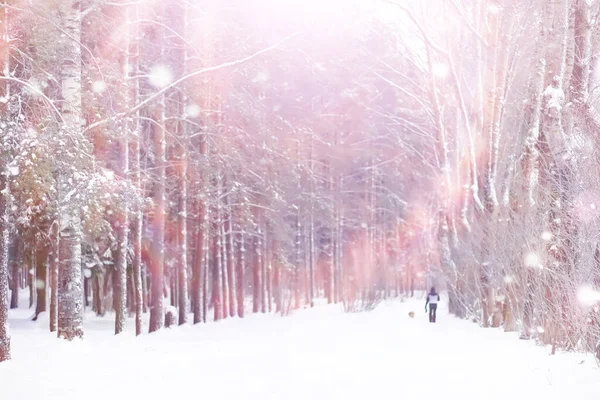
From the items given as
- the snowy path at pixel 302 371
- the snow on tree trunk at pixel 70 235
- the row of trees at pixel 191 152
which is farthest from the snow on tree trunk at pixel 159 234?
the snow on tree trunk at pixel 70 235

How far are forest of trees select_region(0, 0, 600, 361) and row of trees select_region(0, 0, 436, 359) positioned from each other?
0.26 ft

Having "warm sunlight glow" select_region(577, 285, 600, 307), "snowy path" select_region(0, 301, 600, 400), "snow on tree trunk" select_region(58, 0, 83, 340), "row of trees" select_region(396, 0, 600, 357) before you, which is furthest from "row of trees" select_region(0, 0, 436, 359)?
"warm sunlight glow" select_region(577, 285, 600, 307)

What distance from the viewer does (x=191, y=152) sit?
19.8 meters

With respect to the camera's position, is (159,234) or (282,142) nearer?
(159,234)

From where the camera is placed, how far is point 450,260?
2291cm

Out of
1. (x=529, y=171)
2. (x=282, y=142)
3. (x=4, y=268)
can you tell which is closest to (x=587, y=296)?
(x=529, y=171)

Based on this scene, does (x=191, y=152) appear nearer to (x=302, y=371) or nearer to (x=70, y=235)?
(x=70, y=235)

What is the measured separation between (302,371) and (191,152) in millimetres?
12133

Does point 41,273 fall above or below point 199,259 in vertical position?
below

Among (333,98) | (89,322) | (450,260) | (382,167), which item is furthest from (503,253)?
(382,167)

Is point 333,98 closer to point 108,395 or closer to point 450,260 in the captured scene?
point 450,260

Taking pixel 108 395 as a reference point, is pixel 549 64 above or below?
above

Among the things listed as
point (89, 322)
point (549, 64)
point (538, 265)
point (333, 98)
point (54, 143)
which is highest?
point (333, 98)

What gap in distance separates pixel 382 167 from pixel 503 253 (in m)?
32.1
